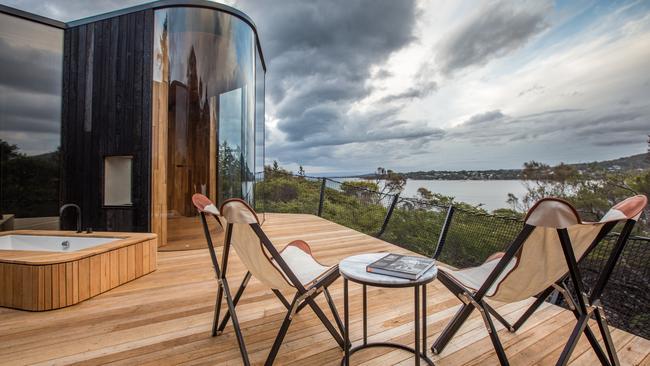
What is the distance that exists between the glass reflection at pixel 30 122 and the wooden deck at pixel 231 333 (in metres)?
3.00

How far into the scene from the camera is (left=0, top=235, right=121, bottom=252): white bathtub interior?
3170 millimetres

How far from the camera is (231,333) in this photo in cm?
195

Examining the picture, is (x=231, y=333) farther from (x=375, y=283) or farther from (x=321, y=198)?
(x=321, y=198)

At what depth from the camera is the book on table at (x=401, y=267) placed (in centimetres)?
139

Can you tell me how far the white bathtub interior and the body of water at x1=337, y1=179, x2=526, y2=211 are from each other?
4.35m

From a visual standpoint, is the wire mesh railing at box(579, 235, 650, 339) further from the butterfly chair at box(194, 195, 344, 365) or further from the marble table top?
the butterfly chair at box(194, 195, 344, 365)

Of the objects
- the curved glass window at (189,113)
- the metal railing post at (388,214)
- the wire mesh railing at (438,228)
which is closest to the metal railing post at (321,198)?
the wire mesh railing at (438,228)

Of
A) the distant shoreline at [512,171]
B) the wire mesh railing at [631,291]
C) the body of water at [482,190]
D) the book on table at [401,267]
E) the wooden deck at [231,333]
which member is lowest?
the wooden deck at [231,333]

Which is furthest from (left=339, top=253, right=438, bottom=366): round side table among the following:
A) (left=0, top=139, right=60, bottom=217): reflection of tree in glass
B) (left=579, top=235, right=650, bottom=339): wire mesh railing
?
(left=0, top=139, right=60, bottom=217): reflection of tree in glass

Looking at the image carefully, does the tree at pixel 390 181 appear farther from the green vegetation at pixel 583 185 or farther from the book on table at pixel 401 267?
the book on table at pixel 401 267

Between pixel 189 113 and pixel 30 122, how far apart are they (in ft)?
8.35

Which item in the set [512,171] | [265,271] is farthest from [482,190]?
[265,271]

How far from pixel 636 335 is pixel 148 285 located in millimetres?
3820

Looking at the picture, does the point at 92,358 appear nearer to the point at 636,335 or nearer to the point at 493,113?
the point at 636,335
